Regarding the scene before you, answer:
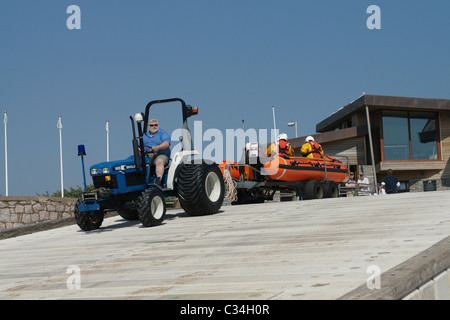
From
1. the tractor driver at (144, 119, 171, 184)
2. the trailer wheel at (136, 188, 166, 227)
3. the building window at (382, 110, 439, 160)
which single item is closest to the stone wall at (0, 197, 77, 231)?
the tractor driver at (144, 119, 171, 184)

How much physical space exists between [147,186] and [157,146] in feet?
2.16

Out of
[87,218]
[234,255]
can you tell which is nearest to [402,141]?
[87,218]

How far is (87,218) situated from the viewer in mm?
9359

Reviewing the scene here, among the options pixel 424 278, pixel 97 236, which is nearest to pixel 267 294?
pixel 424 278

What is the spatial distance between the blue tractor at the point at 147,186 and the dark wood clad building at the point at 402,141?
16.5 meters

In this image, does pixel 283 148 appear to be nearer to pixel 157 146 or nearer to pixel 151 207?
pixel 157 146

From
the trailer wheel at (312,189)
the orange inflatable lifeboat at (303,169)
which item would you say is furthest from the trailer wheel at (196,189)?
the trailer wheel at (312,189)

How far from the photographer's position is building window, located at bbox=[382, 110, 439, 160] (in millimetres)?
26812

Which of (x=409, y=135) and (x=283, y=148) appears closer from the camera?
(x=283, y=148)

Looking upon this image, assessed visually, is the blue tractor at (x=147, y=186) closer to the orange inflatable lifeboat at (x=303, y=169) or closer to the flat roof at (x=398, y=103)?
the orange inflatable lifeboat at (x=303, y=169)
